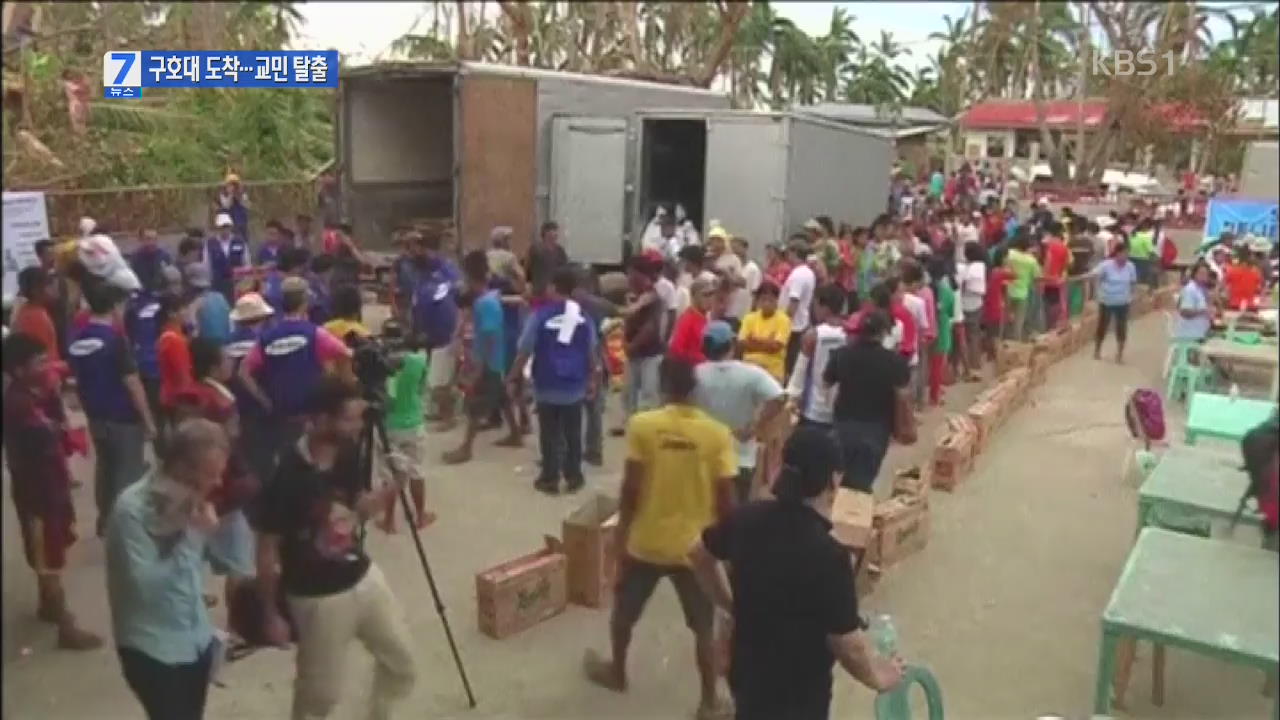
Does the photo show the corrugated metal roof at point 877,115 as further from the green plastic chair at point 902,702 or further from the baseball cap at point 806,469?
the baseball cap at point 806,469

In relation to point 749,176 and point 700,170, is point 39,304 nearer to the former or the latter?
point 749,176

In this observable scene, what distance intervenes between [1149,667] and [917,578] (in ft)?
4.63

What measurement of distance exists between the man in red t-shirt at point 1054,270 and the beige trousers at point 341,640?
38.5ft

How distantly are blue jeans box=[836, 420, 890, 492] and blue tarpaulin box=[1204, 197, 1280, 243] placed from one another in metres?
7.49

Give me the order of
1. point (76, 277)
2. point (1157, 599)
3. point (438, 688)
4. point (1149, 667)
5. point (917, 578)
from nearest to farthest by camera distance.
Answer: point (1157, 599) < point (438, 688) < point (1149, 667) < point (917, 578) < point (76, 277)

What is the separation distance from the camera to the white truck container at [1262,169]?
29.8ft

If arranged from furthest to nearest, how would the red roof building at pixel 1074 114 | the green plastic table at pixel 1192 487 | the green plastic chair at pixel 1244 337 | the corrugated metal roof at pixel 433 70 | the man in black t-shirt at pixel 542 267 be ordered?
1. the corrugated metal roof at pixel 433 70
2. the green plastic chair at pixel 1244 337
3. the man in black t-shirt at pixel 542 267
4. the red roof building at pixel 1074 114
5. the green plastic table at pixel 1192 487

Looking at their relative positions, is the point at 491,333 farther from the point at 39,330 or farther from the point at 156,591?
the point at 156,591

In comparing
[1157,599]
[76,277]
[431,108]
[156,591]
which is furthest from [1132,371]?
[156,591]

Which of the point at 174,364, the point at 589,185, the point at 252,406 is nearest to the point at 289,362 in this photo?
the point at 252,406

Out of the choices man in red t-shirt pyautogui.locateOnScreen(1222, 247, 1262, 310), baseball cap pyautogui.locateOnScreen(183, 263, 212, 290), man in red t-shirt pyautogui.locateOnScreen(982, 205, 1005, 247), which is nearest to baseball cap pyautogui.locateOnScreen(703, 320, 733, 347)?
baseball cap pyautogui.locateOnScreen(183, 263, 212, 290)

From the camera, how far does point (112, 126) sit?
877 cm

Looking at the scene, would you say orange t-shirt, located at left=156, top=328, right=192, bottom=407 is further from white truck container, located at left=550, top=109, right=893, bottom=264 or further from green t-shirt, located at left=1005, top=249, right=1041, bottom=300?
green t-shirt, located at left=1005, top=249, right=1041, bottom=300

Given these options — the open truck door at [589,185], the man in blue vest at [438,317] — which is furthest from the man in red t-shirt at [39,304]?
the open truck door at [589,185]
